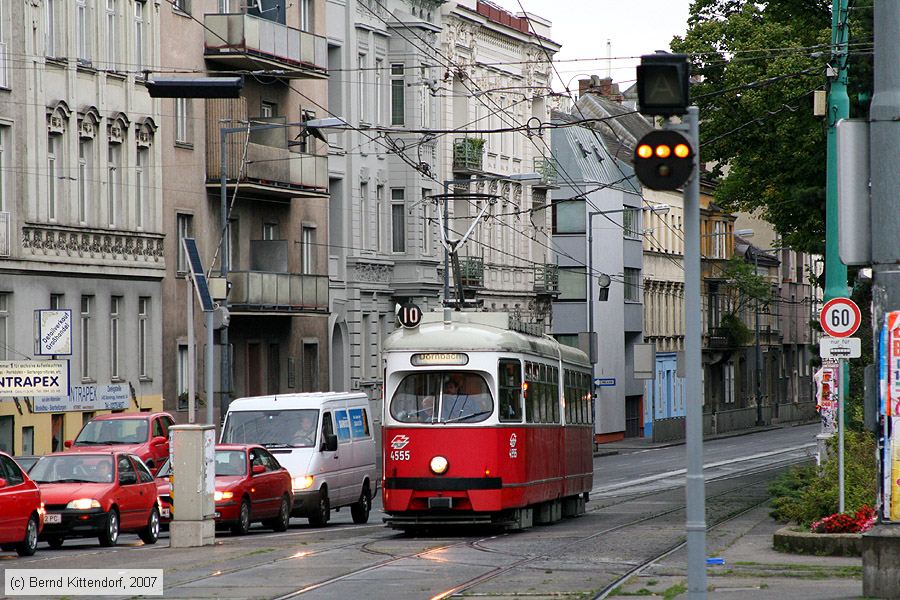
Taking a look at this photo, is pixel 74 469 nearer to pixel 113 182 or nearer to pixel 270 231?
pixel 113 182

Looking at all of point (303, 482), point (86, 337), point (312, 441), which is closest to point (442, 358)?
point (303, 482)

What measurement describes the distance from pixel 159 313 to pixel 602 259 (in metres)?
36.4

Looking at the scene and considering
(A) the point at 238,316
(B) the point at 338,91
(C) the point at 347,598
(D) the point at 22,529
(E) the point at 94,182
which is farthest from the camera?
(B) the point at 338,91

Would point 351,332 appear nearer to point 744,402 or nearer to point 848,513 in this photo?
point 848,513

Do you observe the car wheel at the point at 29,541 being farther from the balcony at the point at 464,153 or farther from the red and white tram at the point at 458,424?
the balcony at the point at 464,153

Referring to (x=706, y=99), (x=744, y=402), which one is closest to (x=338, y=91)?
(x=706, y=99)

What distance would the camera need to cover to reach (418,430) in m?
26.8

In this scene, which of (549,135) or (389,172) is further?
(549,135)

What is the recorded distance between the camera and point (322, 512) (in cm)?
3356

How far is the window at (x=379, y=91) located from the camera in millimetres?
61031

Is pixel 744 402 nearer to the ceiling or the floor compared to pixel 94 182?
nearer to the floor

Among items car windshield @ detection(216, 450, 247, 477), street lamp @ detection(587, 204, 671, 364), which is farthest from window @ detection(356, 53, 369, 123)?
car windshield @ detection(216, 450, 247, 477)

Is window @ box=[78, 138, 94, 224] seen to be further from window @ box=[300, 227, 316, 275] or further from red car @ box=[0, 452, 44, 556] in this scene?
red car @ box=[0, 452, 44, 556]

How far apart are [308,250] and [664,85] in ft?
150
